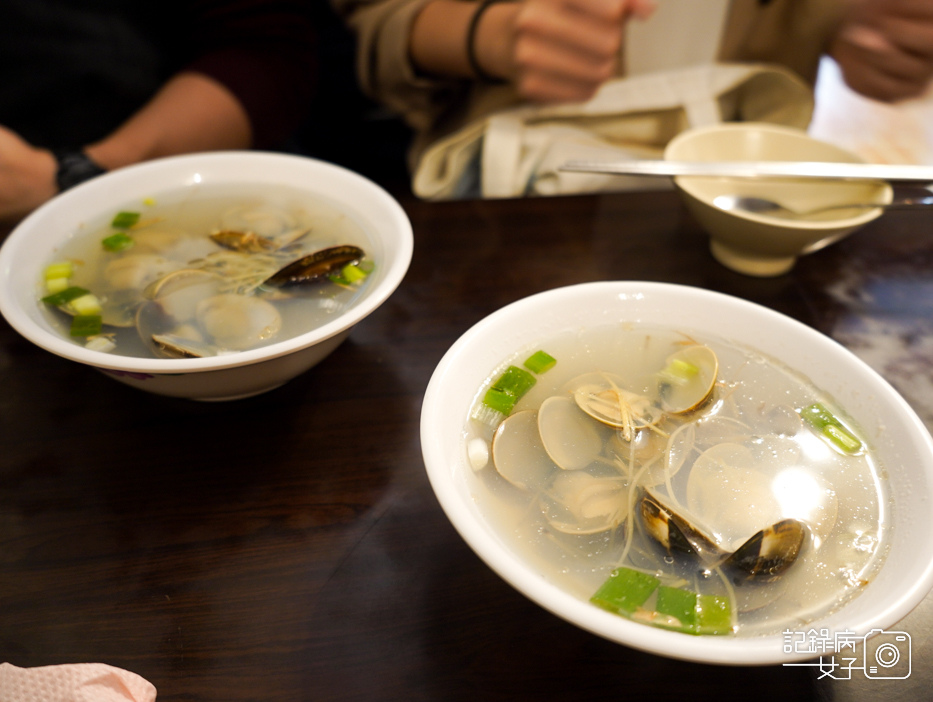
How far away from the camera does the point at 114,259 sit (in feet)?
4.05

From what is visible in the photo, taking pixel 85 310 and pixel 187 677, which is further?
pixel 85 310

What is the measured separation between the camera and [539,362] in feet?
3.17

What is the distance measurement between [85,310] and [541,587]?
0.96 metres

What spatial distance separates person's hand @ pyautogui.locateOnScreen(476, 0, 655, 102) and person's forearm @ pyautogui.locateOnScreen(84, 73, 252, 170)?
0.95 metres

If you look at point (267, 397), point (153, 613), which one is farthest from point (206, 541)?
point (267, 397)

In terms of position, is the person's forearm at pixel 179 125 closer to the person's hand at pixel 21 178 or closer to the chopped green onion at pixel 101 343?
the person's hand at pixel 21 178

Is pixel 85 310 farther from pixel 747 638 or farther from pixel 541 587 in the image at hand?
pixel 747 638

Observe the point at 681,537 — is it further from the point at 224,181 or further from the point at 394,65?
the point at 394,65

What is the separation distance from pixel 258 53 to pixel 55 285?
4.22 feet

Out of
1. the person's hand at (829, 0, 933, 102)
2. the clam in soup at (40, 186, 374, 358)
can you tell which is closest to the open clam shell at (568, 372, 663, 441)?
Answer: the clam in soup at (40, 186, 374, 358)

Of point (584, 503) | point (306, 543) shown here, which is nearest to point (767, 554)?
point (584, 503)

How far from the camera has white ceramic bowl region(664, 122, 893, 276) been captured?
1.28 metres

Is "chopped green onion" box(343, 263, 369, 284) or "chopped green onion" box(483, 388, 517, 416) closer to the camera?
"chopped green onion" box(483, 388, 517, 416)

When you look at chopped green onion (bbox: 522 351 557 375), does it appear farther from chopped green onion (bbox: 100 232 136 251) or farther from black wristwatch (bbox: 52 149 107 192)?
black wristwatch (bbox: 52 149 107 192)
